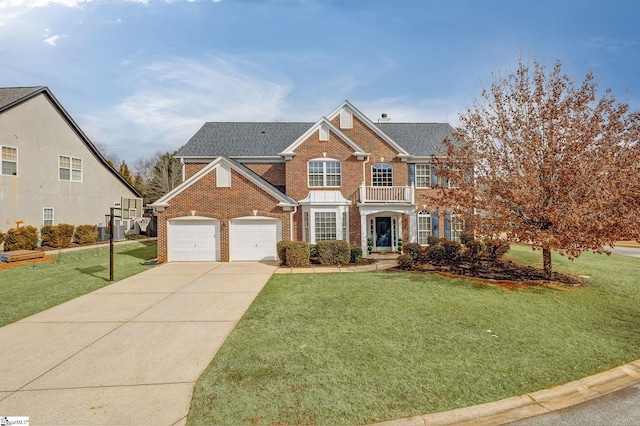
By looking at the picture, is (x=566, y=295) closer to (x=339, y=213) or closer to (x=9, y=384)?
(x=339, y=213)

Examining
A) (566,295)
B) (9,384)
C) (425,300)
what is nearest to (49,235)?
(9,384)

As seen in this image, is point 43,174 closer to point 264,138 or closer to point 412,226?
point 264,138

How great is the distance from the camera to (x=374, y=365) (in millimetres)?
5168

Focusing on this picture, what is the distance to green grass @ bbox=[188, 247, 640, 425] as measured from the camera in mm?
4227

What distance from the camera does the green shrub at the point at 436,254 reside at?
1465cm

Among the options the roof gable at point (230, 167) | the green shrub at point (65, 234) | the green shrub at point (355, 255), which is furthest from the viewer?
the green shrub at point (65, 234)

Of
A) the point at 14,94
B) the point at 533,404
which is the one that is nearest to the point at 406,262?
the point at 533,404

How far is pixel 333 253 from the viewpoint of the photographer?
49.4 ft

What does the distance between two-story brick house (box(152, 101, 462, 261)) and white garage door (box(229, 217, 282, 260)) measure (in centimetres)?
5

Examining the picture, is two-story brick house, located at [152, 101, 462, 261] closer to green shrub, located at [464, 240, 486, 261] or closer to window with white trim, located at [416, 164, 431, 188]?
window with white trim, located at [416, 164, 431, 188]

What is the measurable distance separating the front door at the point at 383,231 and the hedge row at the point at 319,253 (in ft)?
16.6

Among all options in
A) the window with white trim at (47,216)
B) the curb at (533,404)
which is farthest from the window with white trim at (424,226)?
the window with white trim at (47,216)

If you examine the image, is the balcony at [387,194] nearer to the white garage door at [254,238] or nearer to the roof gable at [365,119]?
the roof gable at [365,119]

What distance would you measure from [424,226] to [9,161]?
1012 inches
